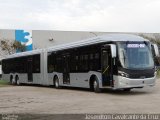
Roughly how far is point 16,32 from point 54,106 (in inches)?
1914

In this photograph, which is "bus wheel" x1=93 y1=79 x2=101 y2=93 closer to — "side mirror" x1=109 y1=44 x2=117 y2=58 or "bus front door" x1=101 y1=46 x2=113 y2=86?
"bus front door" x1=101 y1=46 x2=113 y2=86

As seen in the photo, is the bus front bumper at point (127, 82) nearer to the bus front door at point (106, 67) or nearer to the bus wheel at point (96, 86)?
the bus front door at point (106, 67)

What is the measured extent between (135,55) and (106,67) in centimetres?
161

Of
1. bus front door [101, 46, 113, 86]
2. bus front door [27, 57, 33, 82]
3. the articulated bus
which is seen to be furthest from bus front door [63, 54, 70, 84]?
bus front door [27, 57, 33, 82]

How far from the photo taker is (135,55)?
21.3 metres

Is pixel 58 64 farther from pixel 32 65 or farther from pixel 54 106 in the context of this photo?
pixel 54 106

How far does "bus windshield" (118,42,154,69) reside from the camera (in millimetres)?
20984

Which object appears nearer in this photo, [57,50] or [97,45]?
[97,45]

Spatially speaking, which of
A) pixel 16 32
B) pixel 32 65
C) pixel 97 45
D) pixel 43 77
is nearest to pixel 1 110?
pixel 97 45

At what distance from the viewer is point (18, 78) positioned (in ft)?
126

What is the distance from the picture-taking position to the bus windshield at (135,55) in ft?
68.8

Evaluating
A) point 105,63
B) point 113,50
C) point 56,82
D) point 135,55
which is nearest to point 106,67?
point 105,63

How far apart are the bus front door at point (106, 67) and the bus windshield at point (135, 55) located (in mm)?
804

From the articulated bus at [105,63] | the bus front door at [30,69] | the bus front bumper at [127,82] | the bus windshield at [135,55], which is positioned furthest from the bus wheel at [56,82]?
the bus windshield at [135,55]
